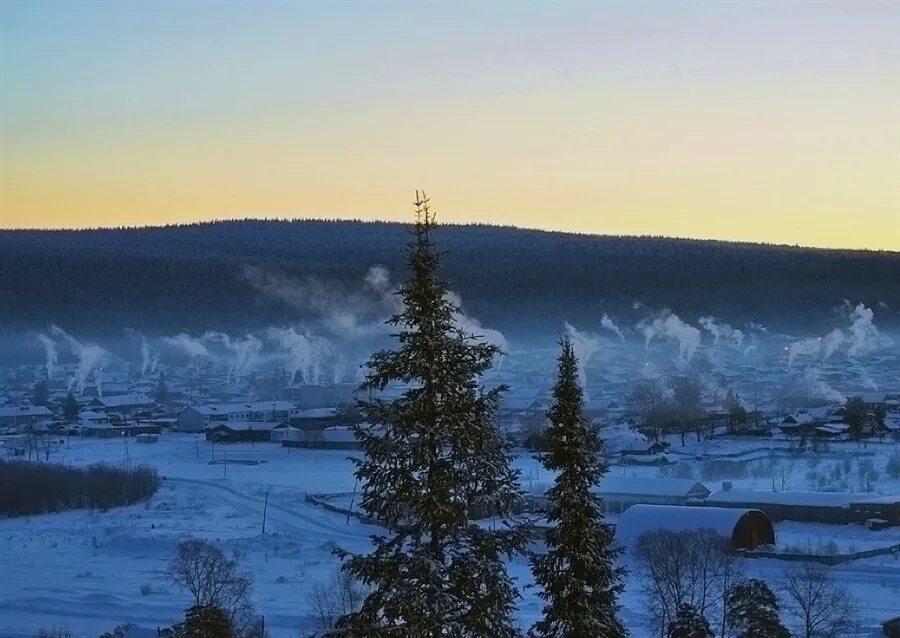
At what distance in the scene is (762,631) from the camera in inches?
580

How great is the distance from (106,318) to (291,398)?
37.9 m

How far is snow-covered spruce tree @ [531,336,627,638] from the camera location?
8.11m

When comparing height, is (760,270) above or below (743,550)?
above

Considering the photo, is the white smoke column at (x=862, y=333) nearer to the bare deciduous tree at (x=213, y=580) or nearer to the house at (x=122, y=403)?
the house at (x=122, y=403)

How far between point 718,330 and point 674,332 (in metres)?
9.21

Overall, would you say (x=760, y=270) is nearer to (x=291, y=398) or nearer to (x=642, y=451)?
(x=291, y=398)

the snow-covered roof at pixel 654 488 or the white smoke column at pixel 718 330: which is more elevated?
the white smoke column at pixel 718 330

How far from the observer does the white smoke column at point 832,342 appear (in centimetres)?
8919

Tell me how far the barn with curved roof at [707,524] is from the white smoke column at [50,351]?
7466 cm

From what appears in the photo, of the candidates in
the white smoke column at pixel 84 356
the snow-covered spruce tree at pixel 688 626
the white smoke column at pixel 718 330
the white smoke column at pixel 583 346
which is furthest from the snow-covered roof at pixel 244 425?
the white smoke column at pixel 718 330

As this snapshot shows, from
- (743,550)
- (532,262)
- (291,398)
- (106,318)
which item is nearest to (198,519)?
(743,550)

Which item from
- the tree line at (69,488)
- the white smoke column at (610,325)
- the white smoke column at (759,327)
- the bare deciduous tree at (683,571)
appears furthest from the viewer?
the white smoke column at (759,327)

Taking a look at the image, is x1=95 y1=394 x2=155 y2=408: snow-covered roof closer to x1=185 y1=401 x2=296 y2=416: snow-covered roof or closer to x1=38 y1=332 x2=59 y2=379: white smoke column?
x1=185 y1=401 x2=296 y2=416: snow-covered roof

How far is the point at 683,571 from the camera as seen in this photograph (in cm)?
2100
